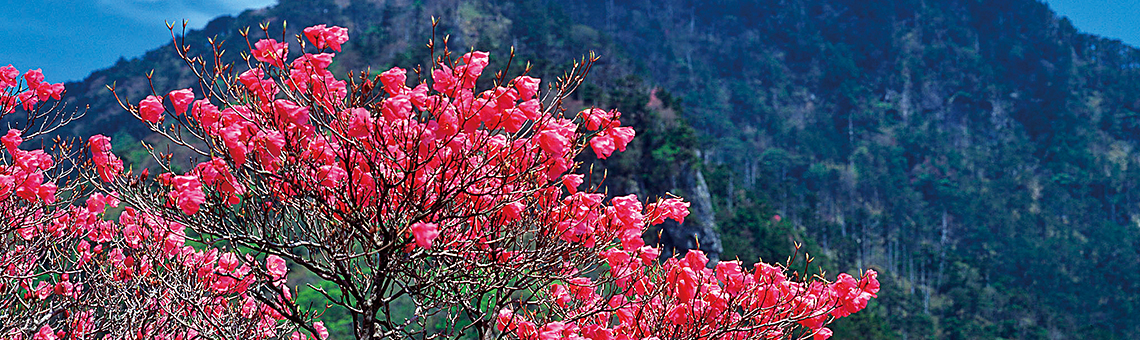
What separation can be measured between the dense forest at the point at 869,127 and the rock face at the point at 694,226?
5.5 inches

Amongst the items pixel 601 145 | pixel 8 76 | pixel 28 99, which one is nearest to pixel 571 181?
pixel 601 145

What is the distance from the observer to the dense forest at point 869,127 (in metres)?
36.1

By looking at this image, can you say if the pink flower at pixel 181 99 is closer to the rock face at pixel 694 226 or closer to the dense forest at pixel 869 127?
the dense forest at pixel 869 127

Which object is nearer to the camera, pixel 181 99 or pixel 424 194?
pixel 181 99

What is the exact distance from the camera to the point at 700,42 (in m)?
86.2

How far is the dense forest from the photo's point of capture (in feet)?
119

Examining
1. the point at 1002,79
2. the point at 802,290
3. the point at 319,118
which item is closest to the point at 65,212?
the point at 319,118

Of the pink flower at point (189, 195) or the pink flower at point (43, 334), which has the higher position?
the pink flower at point (43, 334)

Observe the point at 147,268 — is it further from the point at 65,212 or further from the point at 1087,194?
the point at 1087,194

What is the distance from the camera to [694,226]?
28000mm

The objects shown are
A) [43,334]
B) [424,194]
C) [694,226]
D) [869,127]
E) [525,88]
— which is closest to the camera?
[525,88]

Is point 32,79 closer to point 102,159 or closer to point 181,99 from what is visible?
point 102,159

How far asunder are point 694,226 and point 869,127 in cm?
5687

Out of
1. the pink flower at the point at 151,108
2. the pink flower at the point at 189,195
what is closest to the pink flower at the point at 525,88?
the pink flower at the point at 189,195
